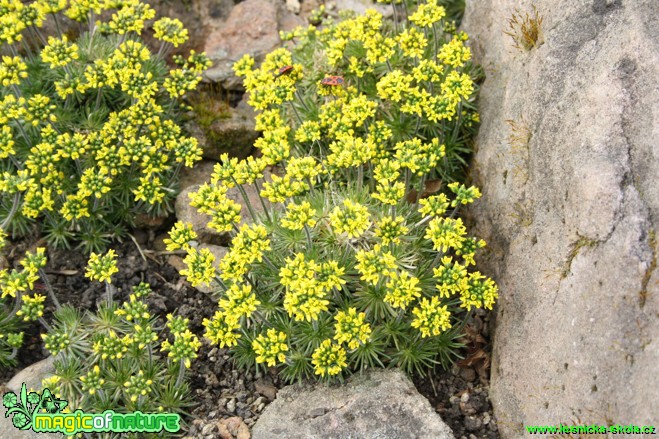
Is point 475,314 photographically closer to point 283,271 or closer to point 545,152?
point 545,152

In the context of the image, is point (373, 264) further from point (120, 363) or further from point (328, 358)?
point (120, 363)

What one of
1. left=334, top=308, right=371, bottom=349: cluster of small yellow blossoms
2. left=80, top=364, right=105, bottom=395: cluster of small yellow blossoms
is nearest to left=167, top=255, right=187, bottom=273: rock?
left=80, top=364, right=105, bottom=395: cluster of small yellow blossoms

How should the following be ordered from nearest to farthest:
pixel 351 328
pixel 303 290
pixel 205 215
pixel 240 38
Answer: pixel 303 290 < pixel 351 328 < pixel 205 215 < pixel 240 38

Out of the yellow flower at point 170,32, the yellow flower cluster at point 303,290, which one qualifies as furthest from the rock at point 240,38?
the yellow flower cluster at point 303,290

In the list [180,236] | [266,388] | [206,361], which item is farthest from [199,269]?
[266,388]

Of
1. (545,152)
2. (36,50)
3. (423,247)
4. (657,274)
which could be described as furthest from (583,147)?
(36,50)
